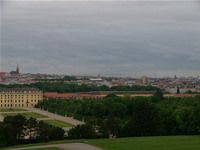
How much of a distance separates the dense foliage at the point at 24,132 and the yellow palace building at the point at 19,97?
49.0 meters

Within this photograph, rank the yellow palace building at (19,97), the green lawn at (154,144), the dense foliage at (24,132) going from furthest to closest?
the yellow palace building at (19,97) → the dense foliage at (24,132) → the green lawn at (154,144)

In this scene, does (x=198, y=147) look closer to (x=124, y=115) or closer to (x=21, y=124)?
(x=21, y=124)

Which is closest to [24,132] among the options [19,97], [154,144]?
[154,144]

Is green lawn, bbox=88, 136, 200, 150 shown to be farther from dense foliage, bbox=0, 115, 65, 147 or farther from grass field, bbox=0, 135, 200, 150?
dense foliage, bbox=0, 115, 65, 147

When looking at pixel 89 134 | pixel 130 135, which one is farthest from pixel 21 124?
pixel 130 135

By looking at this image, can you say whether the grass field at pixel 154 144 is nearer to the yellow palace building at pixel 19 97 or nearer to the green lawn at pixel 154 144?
the green lawn at pixel 154 144

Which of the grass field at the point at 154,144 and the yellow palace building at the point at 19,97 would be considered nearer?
the grass field at the point at 154,144

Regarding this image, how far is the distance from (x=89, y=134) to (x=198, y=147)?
9323 millimetres

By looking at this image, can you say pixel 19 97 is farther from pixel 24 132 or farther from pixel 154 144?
pixel 154 144

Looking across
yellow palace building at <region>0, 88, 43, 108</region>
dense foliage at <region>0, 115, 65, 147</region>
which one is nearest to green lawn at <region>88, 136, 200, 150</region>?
dense foliage at <region>0, 115, 65, 147</region>

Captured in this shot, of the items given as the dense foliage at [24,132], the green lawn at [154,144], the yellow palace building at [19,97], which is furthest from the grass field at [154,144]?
the yellow palace building at [19,97]

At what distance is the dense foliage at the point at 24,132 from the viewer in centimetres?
2536

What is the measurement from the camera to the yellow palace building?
2950 inches

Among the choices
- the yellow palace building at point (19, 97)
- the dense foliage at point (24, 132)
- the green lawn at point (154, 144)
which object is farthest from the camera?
the yellow palace building at point (19, 97)
